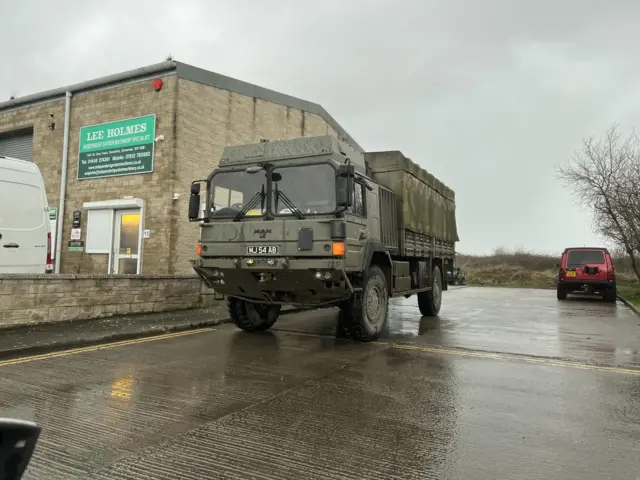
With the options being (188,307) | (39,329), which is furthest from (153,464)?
(188,307)

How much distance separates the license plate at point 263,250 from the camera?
7.09 metres

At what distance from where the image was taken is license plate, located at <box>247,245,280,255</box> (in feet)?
23.3

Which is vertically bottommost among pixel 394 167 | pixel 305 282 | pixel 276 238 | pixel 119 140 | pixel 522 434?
pixel 522 434

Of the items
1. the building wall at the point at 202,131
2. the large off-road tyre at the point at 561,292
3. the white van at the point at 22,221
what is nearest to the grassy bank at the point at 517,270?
the large off-road tyre at the point at 561,292

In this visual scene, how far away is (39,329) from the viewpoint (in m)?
8.16

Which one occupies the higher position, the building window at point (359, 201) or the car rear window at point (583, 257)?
the building window at point (359, 201)

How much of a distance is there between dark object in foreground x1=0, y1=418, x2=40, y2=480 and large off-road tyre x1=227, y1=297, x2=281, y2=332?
749cm

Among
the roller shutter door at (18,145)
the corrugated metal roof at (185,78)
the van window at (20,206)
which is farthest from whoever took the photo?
the roller shutter door at (18,145)

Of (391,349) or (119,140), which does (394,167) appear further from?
(119,140)

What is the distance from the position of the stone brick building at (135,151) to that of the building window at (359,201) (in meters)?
6.54

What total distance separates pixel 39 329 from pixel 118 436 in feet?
18.6

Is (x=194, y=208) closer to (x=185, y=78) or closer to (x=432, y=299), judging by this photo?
(x=185, y=78)

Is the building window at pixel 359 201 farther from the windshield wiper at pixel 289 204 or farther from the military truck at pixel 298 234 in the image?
the windshield wiper at pixel 289 204

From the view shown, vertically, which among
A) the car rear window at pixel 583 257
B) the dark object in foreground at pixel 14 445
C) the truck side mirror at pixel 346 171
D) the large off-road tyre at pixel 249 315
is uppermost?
the truck side mirror at pixel 346 171
